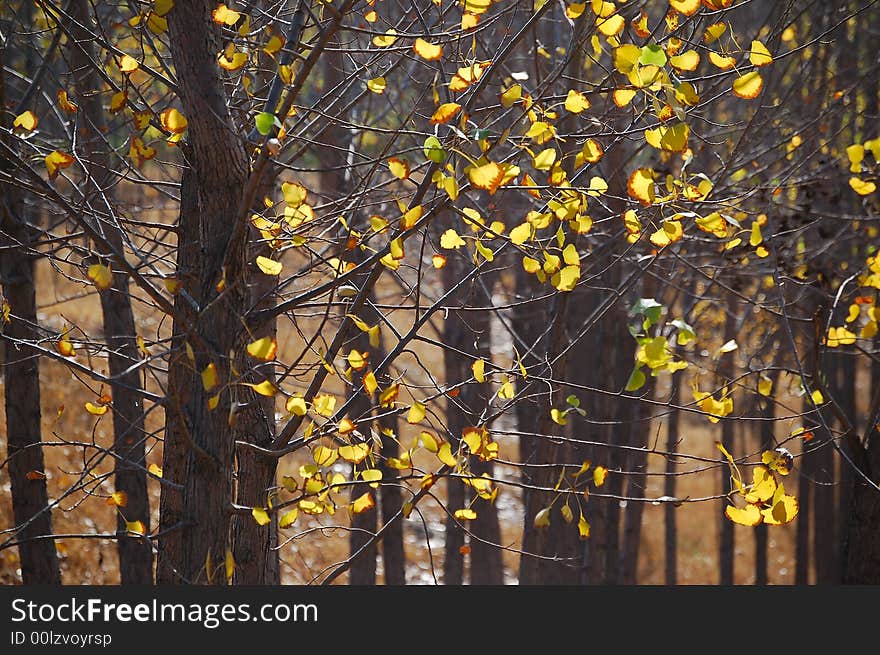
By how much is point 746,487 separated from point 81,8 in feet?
12.4

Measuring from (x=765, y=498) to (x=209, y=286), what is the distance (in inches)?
72.2

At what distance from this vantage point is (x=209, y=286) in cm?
274

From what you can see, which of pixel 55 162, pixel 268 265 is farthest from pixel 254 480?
pixel 55 162

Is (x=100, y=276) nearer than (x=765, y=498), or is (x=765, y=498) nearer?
(x=100, y=276)

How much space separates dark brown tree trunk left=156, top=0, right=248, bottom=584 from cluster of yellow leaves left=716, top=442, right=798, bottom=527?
1.56 meters

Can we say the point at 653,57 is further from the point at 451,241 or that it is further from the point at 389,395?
the point at 389,395

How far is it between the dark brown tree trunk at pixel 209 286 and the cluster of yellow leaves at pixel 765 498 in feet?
5.12

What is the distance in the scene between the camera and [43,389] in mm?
11430

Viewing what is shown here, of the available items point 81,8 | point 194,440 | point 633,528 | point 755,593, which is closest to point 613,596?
point 755,593

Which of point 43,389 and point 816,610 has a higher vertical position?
point 43,389

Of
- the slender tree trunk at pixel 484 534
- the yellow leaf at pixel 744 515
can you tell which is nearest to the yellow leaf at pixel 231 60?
the yellow leaf at pixel 744 515

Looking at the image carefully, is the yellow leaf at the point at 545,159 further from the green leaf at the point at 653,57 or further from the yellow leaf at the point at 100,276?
the yellow leaf at the point at 100,276

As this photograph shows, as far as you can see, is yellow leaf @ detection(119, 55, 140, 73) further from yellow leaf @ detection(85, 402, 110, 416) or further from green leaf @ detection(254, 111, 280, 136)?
yellow leaf @ detection(85, 402, 110, 416)

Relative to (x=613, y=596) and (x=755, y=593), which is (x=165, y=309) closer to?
(x=613, y=596)
